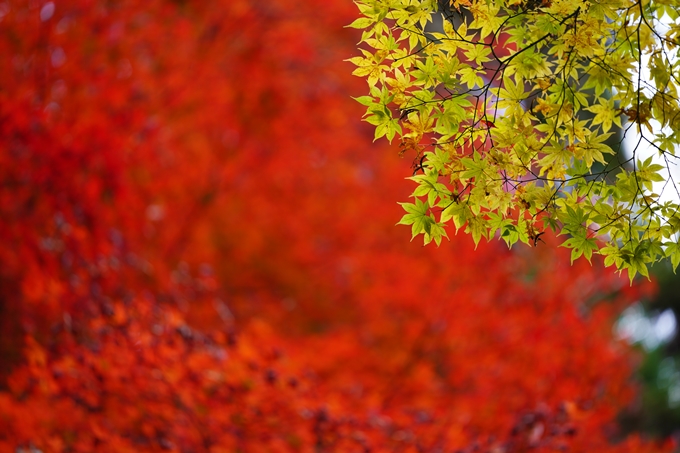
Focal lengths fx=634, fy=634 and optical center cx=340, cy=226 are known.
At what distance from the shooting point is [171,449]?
4809mm

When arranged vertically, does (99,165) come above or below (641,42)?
above

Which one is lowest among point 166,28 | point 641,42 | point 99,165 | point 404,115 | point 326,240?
point 404,115

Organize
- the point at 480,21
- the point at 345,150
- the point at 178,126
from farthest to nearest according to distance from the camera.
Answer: the point at 345,150, the point at 178,126, the point at 480,21

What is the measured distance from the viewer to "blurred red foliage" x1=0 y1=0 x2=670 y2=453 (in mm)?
5043

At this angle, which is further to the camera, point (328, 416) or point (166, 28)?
point (166, 28)

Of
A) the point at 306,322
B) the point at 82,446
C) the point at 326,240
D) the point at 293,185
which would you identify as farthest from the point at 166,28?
the point at 82,446

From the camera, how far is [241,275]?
392 inches

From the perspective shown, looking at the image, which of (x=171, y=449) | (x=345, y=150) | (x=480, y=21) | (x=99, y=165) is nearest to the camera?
(x=480, y=21)

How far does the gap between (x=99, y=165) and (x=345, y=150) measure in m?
5.03

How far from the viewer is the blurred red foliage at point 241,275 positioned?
504 cm

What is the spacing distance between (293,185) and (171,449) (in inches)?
240

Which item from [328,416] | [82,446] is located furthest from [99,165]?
[328,416]

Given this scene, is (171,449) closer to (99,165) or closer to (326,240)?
(99,165)

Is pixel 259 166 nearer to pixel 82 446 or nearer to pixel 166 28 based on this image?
pixel 166 28
